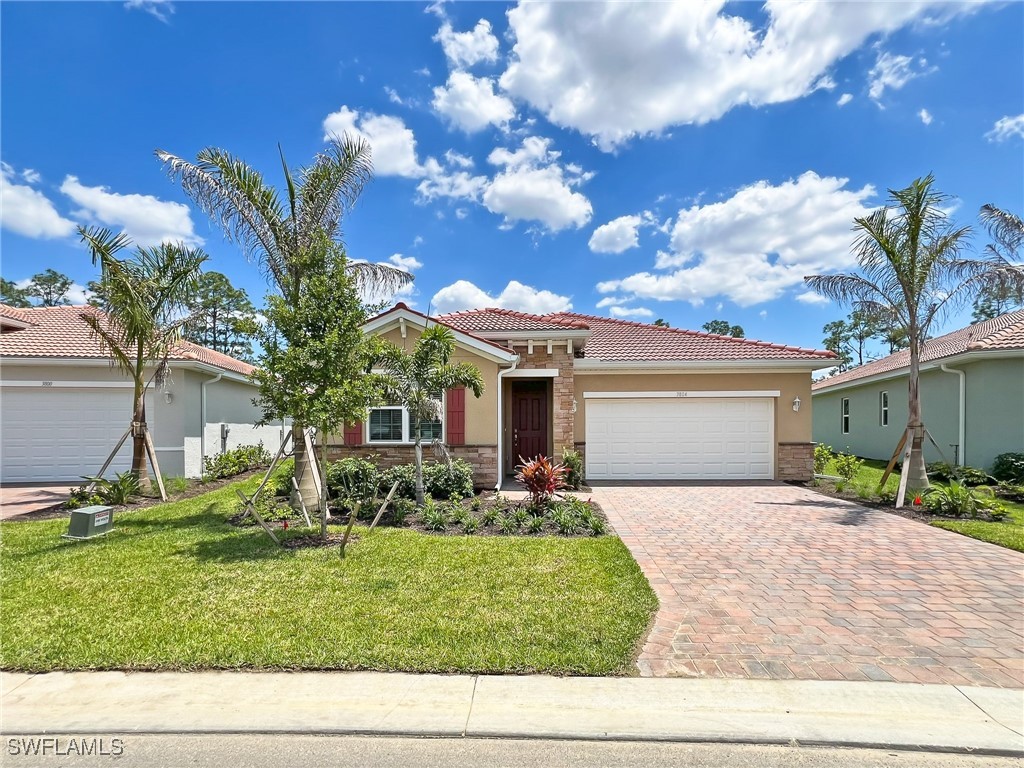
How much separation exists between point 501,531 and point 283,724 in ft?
15.7

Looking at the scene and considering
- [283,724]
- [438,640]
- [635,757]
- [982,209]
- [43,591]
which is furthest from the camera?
[982,209]

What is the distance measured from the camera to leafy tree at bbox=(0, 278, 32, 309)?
3938 cm

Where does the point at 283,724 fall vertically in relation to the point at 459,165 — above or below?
below

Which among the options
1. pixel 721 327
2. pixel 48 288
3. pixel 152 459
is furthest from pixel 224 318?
pixel 721 327

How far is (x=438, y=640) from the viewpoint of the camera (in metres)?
3.94

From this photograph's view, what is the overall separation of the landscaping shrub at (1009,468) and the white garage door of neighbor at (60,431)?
74.4 feet

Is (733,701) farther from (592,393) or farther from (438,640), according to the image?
(592,393)

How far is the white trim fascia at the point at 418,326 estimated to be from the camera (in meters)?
10.7

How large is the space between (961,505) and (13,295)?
61.7 metres

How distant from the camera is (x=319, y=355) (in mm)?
6359

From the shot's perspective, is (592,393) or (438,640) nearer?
(438,640)

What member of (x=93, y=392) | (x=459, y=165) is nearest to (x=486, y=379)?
(x=459, y=165)

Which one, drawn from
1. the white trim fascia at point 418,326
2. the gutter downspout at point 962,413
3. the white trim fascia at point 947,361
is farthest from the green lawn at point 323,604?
the gutter downspout at point 962,413

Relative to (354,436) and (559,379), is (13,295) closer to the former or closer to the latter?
(354,436)
